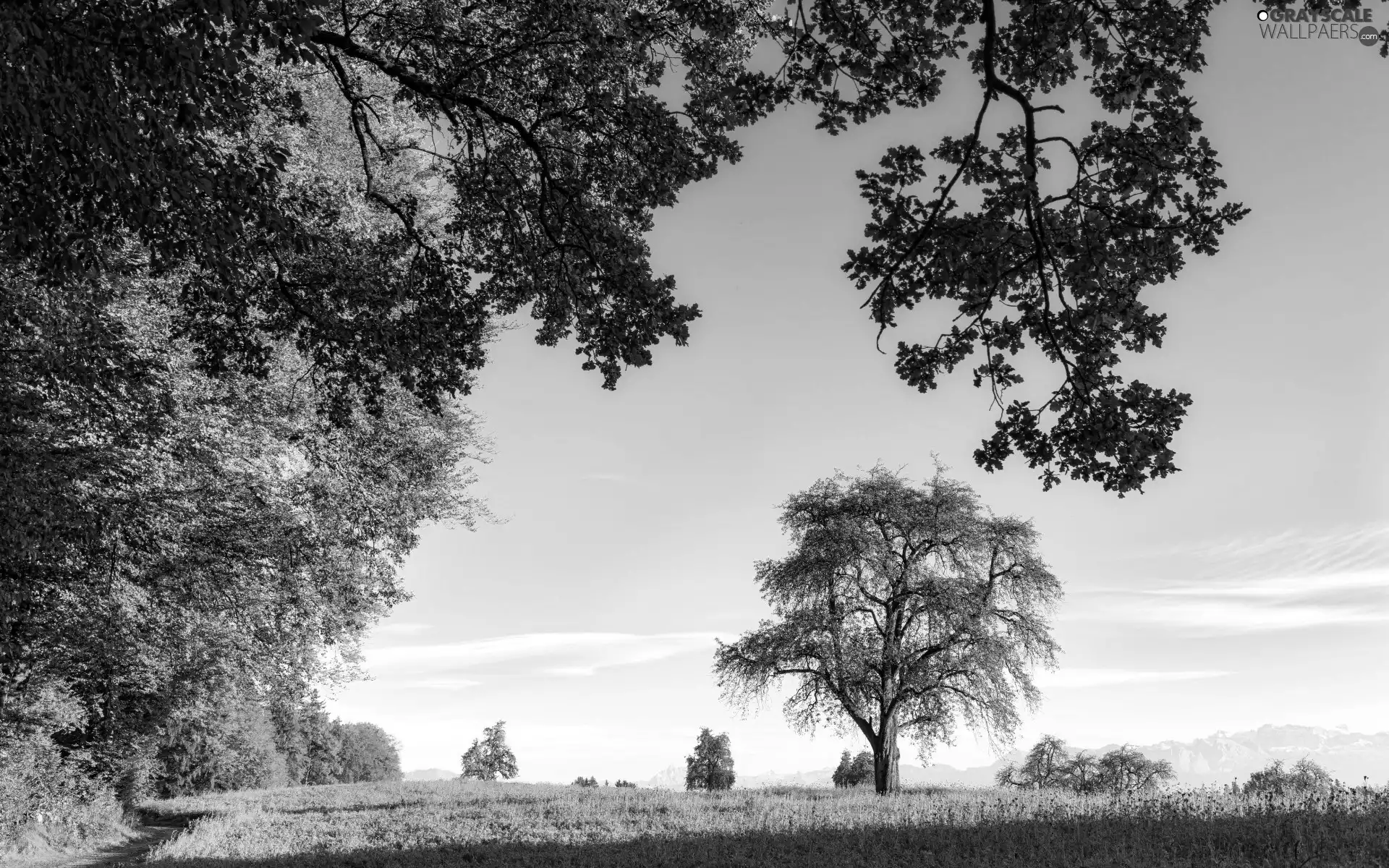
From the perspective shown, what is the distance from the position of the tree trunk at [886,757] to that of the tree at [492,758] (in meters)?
63.0

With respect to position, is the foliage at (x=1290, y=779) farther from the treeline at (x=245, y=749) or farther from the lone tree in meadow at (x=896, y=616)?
the treeline at (x=245, y=749)

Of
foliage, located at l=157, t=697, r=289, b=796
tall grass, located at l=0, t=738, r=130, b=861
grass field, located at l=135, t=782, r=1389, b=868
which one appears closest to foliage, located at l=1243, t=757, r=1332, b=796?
grass field, located at l=135, t=782, r=1389, b=868

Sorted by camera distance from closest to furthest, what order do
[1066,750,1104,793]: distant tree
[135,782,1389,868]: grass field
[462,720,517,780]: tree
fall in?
[135,782,1389,868]: grass field
[1066,750,1104,793]: distant tree
[462,720,517,780]: tree

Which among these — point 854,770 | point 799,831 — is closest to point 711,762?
point 854,770

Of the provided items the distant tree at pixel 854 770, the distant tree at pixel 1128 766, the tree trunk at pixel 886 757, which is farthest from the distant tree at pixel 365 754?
the tree trunk at pixel 886 757

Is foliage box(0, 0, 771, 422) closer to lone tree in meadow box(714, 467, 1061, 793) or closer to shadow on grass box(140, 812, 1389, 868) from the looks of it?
shadow on grass box(140, 812, 1389, 868)

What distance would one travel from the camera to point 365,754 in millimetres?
103938

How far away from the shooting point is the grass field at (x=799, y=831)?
11.4 m

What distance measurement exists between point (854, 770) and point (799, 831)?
187 feet

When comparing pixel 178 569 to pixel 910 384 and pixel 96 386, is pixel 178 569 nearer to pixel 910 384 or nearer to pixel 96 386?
pixel 96 386

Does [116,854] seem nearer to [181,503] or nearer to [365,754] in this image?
[181,503]

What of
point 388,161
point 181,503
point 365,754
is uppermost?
point 388,161

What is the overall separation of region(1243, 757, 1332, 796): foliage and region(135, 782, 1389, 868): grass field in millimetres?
1165

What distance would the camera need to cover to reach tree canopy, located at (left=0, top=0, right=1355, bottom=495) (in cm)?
687
